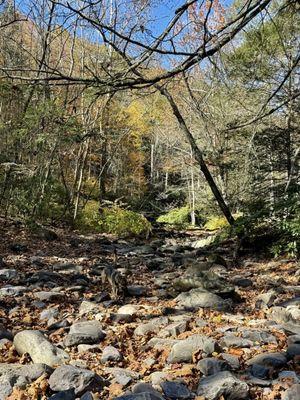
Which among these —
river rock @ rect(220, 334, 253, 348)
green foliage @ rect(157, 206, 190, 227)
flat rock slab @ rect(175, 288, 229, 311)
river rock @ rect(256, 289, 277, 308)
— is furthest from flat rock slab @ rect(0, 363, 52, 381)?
green foliage @ rect(157, 206, 190, 227)

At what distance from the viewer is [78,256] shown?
7695 mm

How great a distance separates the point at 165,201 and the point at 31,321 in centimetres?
2375

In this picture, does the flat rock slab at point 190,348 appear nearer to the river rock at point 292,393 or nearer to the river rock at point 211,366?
the river rock at point 211,366

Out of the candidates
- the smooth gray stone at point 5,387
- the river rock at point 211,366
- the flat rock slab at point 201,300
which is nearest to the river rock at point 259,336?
the river rock at point 211,366

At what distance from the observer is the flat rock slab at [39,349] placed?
2.87 metres

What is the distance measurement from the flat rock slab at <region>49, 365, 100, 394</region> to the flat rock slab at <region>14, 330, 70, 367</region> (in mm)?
288

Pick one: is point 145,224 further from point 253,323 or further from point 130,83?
point 130,83

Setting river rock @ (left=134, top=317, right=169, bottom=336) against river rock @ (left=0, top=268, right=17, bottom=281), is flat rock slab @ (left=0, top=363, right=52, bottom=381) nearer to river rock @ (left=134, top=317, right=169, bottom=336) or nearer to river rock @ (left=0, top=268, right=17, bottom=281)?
river rock @ (left=134, top=317, right=169, bottom=336)

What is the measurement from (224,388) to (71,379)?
869mm

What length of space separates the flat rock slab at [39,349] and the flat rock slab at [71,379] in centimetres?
29

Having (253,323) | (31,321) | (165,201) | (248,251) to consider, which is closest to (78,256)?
(248,251)

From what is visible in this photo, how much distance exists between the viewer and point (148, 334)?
353cm

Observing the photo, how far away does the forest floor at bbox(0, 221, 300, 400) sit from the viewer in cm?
248

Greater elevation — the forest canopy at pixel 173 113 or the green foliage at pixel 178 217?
the forest canopy at pixel 173 113
